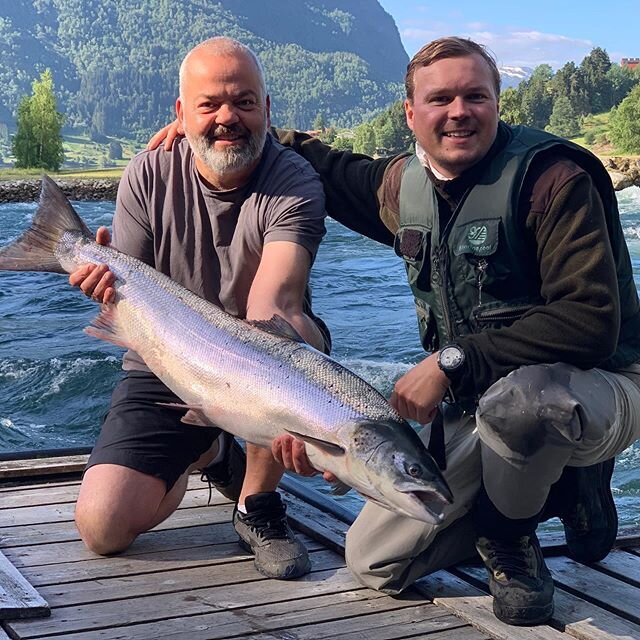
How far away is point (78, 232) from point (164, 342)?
0.66m

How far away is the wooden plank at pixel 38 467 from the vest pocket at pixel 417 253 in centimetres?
219

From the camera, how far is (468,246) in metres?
3.73

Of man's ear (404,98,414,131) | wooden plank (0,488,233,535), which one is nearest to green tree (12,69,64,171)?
wooden plank (0,488,233,535)

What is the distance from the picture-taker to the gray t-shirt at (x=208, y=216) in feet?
13.8

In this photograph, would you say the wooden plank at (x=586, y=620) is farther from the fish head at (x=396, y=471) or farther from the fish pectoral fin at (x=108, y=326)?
the fish pectoral fin at (x=108, y=326)

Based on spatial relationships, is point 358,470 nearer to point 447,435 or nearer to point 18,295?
point 447,435

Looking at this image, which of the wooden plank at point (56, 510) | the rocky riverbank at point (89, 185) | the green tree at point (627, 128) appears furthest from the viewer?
the green tree at point (627, 128)

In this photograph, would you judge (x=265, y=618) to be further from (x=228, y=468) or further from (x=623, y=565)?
(x=623, y=565)

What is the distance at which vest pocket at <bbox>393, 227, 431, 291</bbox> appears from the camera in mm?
3936

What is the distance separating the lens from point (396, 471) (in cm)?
295

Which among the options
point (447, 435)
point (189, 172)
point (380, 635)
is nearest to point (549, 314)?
point (447, 435)

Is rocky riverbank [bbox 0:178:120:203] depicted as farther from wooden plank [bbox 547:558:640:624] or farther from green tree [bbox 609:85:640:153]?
wooden plank [bbox 547:558:640:624]

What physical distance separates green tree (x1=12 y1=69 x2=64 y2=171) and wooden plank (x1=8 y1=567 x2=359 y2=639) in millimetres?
88608

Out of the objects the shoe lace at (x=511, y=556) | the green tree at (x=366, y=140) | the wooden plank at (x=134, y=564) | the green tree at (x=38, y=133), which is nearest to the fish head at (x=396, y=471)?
the shoe lace at (x=511, y=556)
